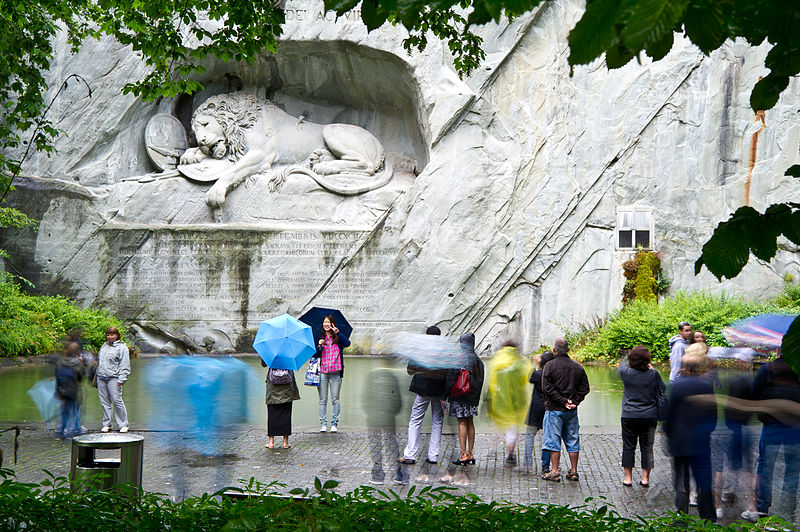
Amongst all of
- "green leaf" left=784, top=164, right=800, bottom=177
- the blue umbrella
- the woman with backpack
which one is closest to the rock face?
the woman with backpack

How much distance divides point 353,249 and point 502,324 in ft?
12.3

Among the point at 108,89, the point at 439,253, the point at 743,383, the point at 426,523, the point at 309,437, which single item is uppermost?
the point at 108,89

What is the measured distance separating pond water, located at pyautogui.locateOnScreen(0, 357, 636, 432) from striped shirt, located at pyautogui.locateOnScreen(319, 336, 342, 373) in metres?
0.82

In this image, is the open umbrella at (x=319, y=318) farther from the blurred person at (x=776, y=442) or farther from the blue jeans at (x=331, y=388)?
the blurred person at (x=776, y=442)

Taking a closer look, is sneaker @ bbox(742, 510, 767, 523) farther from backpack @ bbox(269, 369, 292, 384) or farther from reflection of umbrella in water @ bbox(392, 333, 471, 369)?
backpack @ bbox(269, 369, 292, 384)

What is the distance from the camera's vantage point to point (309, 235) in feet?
56.0

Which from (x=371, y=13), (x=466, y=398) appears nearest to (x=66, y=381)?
(x=466, y=398)

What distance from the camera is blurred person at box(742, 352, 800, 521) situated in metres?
5.71

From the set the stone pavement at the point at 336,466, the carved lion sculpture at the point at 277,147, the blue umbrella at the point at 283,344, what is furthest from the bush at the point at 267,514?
the carved lion sculpture at the point at 277,147

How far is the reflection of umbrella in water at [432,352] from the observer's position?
291 inches

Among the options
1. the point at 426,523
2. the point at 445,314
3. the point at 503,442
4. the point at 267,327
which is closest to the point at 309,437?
the point at 267,327

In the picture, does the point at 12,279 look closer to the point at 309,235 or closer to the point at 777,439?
the point at 309,235

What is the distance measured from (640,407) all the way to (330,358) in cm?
379

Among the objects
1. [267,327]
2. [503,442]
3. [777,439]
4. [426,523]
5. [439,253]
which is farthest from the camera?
[439,253]
